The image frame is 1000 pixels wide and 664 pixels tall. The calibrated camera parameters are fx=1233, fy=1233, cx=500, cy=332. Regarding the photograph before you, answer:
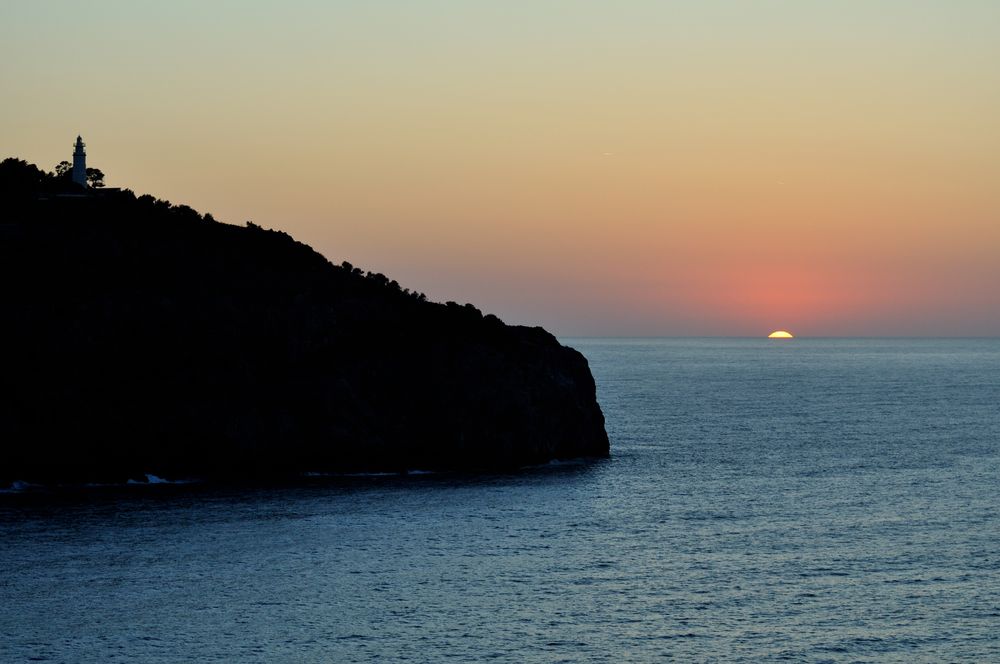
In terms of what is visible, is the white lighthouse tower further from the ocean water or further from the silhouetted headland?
the ocean water

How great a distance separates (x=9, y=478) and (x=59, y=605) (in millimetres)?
34696

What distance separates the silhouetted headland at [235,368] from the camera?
87.1 m

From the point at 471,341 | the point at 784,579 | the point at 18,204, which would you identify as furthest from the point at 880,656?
the point at 18,204

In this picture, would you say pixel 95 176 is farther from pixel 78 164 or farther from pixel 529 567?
pixel 529 567

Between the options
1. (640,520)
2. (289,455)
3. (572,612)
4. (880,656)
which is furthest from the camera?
(289,455)

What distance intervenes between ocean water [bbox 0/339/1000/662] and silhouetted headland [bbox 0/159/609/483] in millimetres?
4451

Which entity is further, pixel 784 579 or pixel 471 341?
pixel 471 341

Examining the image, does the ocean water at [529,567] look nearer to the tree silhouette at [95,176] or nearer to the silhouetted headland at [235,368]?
the silhouetted headland at [235,368]

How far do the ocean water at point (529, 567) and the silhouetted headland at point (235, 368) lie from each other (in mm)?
4451

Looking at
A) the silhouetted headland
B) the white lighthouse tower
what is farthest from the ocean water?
the white lighthouse tower

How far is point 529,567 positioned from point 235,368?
40809 mm

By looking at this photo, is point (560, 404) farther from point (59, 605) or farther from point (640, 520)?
point (59, 605)

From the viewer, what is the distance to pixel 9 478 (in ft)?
273

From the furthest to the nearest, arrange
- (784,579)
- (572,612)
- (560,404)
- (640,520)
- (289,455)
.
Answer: (560,404) < (289,455) < (640,520) < (784,579) < (572,612)
